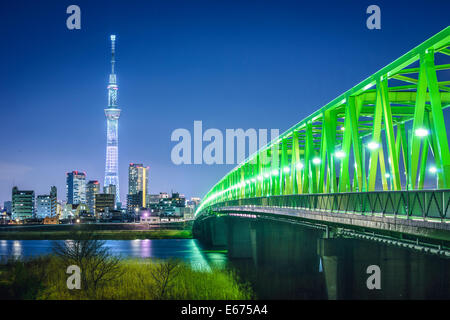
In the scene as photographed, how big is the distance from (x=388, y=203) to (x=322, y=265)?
10210mm

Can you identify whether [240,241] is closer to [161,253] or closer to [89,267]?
[161,253]

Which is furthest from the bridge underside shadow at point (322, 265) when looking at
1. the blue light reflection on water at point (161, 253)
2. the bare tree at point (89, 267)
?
the bare tree at point (89, 267)

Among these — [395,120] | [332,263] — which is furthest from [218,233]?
[332,263]

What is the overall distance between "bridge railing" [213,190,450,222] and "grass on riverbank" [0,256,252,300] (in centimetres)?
1153

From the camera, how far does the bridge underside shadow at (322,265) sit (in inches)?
1076

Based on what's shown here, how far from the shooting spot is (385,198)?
861 inches

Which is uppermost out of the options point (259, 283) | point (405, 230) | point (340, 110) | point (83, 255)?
point (340, 110)

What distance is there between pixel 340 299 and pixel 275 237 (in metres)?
26.6

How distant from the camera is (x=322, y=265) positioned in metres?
30.8

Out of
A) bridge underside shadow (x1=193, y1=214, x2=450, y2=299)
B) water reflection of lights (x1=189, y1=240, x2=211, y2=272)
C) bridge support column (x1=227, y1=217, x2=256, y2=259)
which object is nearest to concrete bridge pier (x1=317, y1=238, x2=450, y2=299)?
bridge underside shadow (x1=193, y1=214, x2=450, y2=299)

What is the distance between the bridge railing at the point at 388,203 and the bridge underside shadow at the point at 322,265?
2117mm
